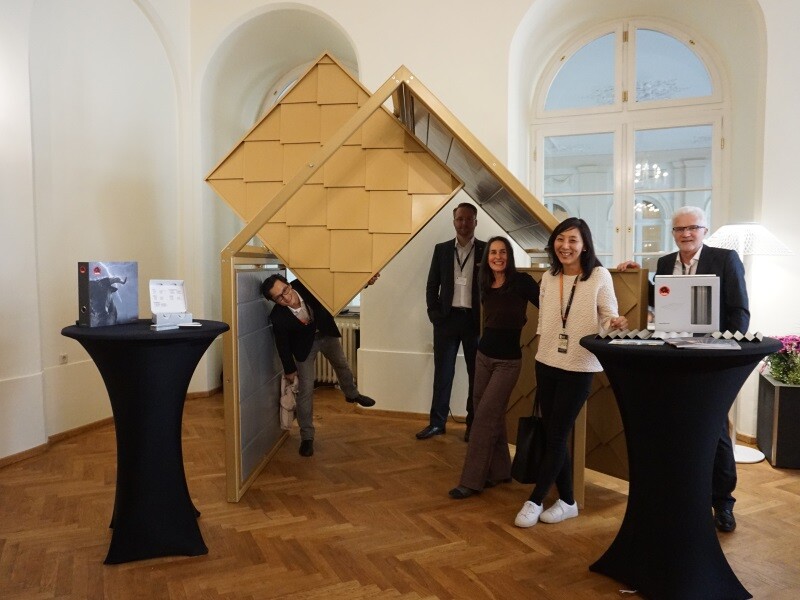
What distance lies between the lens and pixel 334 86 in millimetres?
3178

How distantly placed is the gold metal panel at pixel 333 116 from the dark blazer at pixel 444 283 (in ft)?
4.34

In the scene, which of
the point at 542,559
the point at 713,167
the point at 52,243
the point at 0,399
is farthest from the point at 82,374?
the point at 713,167

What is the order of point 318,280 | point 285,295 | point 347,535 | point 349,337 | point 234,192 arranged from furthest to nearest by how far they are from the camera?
point 349,337 < point 285,295 < point 234,192 < point 318,280 < point 347,535

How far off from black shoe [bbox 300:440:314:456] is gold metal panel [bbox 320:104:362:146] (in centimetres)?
200

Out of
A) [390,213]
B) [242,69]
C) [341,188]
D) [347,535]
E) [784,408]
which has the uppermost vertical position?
[242,69]

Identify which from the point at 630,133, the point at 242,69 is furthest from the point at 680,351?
the point at 242,69

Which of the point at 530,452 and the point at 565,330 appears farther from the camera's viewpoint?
the point at 530,452

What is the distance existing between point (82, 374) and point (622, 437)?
3849 millimetres

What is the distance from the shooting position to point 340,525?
273 cm

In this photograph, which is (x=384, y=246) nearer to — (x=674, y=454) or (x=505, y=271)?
(x=505, y=271)

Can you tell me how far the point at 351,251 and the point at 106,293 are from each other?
120 cm

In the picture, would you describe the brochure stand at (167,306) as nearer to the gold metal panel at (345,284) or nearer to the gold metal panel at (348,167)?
the gold metal panel at (345,284)

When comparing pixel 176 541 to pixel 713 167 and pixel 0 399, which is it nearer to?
pixel 0 399

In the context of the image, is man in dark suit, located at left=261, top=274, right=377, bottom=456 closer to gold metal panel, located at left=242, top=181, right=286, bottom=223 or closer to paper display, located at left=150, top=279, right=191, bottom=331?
gold metal panel, located at left=242, top=181, right=286, bottom=223
